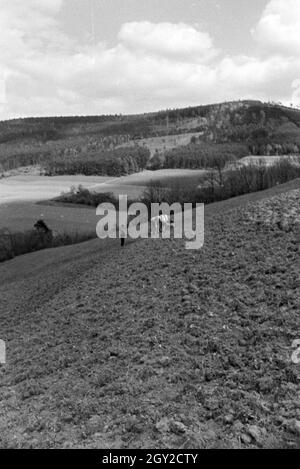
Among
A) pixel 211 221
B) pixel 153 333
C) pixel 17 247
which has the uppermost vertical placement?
pixel 211 221

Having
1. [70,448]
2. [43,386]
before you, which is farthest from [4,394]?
[70,448]

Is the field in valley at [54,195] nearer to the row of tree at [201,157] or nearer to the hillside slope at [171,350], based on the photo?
the row of tree at [201,157]

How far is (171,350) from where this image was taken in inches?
302

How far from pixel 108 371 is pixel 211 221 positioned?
266 inches

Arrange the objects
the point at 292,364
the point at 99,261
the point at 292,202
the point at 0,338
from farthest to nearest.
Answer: the point at 99,261 < the point at 292,202 < the point at 0,338 < the point at 292,364

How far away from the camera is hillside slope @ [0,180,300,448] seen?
596 cm

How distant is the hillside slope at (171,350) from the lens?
5.96 meters

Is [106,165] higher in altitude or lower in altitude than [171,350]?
higher

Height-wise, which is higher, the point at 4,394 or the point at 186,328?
the point at 186,328
